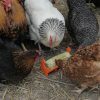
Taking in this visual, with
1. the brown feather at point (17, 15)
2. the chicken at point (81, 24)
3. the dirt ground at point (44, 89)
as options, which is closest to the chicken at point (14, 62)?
the dirt ground at point (44, 89)

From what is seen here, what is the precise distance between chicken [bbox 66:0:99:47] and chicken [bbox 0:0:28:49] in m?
0.73

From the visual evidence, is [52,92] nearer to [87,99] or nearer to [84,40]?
[87,99]

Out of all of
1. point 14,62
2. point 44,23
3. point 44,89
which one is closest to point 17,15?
point 44,23

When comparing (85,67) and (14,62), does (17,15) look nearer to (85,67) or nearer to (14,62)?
(14,62)

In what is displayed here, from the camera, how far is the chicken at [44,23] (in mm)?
4184

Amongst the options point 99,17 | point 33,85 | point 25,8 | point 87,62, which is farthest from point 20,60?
point 99,17

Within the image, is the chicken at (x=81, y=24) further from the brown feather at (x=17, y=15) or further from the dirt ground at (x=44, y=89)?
the brown feather at (x=17, y=15)

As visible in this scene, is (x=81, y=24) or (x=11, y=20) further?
(x=81, y=24)

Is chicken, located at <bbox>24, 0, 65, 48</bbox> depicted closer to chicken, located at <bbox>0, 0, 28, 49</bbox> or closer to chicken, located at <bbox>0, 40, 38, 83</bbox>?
chicken, located at <bbox>0, 0, 28, 49</bbox>

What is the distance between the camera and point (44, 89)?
3918 mm

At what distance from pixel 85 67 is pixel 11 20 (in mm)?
1241

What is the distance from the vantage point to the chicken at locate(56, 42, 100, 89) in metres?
3.48

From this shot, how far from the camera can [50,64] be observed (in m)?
4.20

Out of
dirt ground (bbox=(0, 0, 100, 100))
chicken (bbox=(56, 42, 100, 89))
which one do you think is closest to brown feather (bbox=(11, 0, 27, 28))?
dirt ground (bbox=(0, 0, 100, 100))
